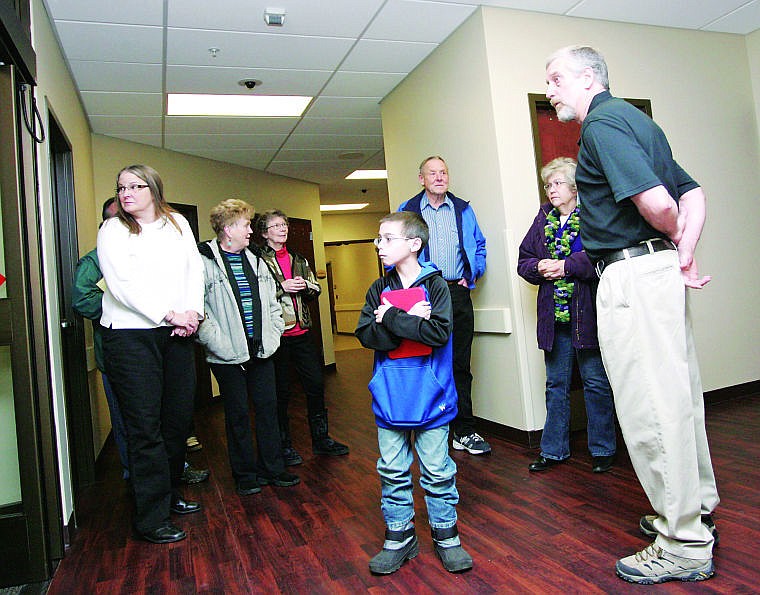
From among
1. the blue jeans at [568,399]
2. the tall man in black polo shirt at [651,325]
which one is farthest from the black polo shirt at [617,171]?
the blue jeans at [568,399]

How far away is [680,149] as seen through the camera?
4145 millimetres

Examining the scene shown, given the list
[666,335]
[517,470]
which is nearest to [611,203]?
[666,335]

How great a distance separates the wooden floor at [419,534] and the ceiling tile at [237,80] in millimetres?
2716

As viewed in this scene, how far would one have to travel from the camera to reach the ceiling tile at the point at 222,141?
19.0 ft

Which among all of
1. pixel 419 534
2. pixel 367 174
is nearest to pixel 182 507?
pixel 419 534

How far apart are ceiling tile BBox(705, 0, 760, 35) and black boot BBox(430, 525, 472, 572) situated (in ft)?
12.8

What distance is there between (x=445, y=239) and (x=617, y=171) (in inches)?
72.1

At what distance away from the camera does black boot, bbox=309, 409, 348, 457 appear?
363 cm

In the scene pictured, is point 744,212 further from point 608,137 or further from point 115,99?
point 115,99

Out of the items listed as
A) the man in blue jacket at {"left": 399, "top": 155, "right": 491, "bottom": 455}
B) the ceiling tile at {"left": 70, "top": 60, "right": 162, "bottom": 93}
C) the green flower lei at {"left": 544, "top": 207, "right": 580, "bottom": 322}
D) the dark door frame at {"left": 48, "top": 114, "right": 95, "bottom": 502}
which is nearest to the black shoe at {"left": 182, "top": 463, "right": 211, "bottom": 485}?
the dark door frame at {"left": 48, "top": 114, "right": 95, "bottom": 502}

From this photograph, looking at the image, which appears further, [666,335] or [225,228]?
[225,228]

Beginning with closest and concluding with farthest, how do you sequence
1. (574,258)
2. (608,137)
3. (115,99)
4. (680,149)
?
(608,137) < (574,258) < (680,149) < (115,99)

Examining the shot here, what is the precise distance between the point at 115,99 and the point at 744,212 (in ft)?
15.4

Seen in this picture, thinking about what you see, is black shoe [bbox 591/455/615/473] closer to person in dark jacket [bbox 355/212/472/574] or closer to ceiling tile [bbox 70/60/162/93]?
person in dark jacket [bbox 355/212/472/574]
